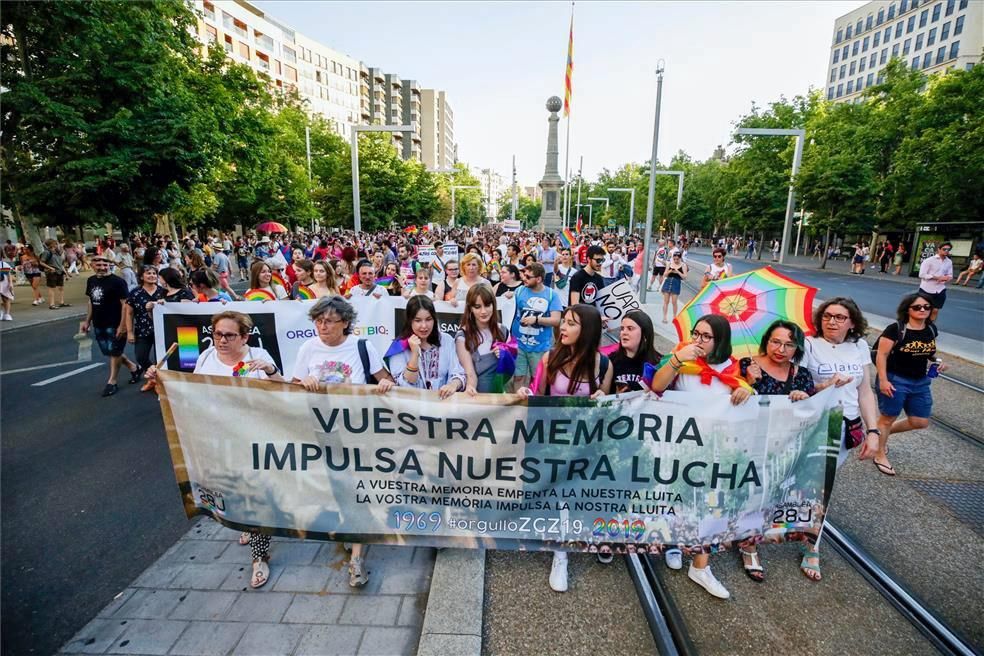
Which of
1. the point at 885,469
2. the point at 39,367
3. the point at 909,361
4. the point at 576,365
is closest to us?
the point at 576,365

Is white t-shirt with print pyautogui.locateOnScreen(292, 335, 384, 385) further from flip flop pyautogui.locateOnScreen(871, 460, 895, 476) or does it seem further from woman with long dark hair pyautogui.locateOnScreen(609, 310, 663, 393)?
flip flop pyautogui.locateOnScreen(871, 460, 895, 476)

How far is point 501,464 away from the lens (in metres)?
3.06

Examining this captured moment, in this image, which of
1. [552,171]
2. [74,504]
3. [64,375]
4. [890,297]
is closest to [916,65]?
[552,171]

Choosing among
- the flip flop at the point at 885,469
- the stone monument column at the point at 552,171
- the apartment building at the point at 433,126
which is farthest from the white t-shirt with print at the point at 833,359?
the apartment building at the point at 433,126

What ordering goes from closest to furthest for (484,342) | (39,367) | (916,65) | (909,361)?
(484,342)
(909,361)
(39,367)
(916,65)

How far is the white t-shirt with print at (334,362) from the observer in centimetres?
338

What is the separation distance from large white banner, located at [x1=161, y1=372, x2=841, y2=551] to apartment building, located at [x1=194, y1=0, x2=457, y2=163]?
40.7m

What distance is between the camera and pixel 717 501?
3057 millimetres

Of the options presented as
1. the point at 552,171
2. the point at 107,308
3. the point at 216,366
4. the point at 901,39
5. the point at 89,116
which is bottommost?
the point at 107,308

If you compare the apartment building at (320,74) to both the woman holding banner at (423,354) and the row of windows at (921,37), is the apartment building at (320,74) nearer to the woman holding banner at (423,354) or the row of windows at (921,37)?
the woman holding banner at (423,354)

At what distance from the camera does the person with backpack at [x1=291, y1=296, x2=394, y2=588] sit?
3.36 metres

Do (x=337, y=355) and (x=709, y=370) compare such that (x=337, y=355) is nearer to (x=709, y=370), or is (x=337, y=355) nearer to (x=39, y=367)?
(x=709, y=370)

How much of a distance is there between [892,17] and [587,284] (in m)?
86.6

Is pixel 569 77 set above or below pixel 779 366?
above
